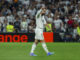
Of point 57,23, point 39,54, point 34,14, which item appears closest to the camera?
point 39,54

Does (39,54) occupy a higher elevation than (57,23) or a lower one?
lower

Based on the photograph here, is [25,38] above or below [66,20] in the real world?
below

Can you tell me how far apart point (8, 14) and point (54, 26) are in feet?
11.8

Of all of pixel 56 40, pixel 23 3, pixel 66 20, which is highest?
pixel 23 3

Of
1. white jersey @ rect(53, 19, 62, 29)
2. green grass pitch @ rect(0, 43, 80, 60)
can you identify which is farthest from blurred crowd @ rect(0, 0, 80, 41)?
green grass pitch @ rect(0, 43, 80, 60)

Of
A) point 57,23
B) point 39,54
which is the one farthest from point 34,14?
point 39,54

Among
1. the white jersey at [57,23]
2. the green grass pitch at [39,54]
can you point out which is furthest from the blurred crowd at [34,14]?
the green grass pitch at [39,54]

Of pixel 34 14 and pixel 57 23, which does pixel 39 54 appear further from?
pixel 34 14

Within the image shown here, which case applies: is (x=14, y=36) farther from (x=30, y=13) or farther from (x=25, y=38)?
(x=30, y=13)

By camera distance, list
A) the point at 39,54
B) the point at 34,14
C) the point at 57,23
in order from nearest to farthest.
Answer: the point at 39,54 < the point at 57,23 < the point at 34,14

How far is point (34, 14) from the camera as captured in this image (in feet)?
68.0

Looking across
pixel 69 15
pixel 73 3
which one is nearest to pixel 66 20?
pixel 69 15

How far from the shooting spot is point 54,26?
19.2 m

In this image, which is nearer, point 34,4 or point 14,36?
point 14,36
